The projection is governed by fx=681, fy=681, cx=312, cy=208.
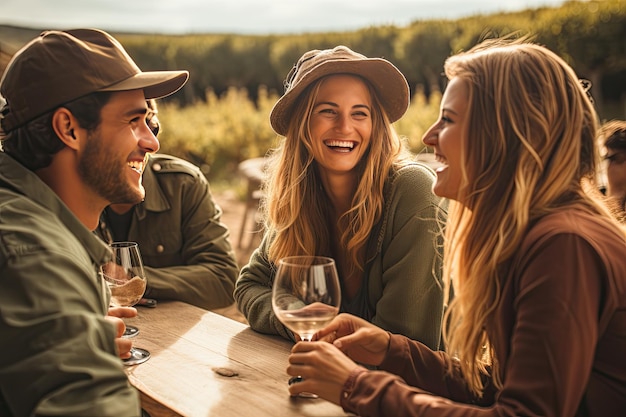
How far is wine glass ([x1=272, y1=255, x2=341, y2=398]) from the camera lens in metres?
1.78

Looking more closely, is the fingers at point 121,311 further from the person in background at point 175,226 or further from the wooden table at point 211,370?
the person in background at point 175,226

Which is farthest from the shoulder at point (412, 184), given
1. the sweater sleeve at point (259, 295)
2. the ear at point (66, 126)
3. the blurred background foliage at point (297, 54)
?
the blurred background foliage at point (297, 54)

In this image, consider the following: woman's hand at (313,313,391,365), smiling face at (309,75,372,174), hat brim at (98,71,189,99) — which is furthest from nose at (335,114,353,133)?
woman's hand at (313,313,391,365)

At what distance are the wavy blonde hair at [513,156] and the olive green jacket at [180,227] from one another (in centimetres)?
186

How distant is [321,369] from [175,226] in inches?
79.7

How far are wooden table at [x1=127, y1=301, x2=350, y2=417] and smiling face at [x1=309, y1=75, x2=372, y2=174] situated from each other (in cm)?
80

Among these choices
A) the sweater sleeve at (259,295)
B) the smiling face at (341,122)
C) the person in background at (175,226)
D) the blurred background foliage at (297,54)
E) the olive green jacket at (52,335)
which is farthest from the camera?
the blurred background foliage at (297,54)

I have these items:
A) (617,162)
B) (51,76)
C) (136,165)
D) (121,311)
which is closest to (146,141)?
(136,165)

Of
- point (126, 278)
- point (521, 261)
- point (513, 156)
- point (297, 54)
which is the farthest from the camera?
point (297, 54)

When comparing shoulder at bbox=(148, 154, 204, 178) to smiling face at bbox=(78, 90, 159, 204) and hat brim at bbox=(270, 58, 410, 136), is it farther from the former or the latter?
smiling face at bbox=(78, 90, 159, 204)

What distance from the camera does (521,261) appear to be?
5.27 ft

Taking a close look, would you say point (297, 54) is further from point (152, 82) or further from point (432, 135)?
point (432, 135)

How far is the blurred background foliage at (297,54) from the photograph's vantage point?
13523mm

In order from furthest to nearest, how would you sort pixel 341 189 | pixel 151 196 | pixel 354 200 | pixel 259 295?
pixel 151 196
pixel 341 189
pixel 354 200
pixel 259 295
